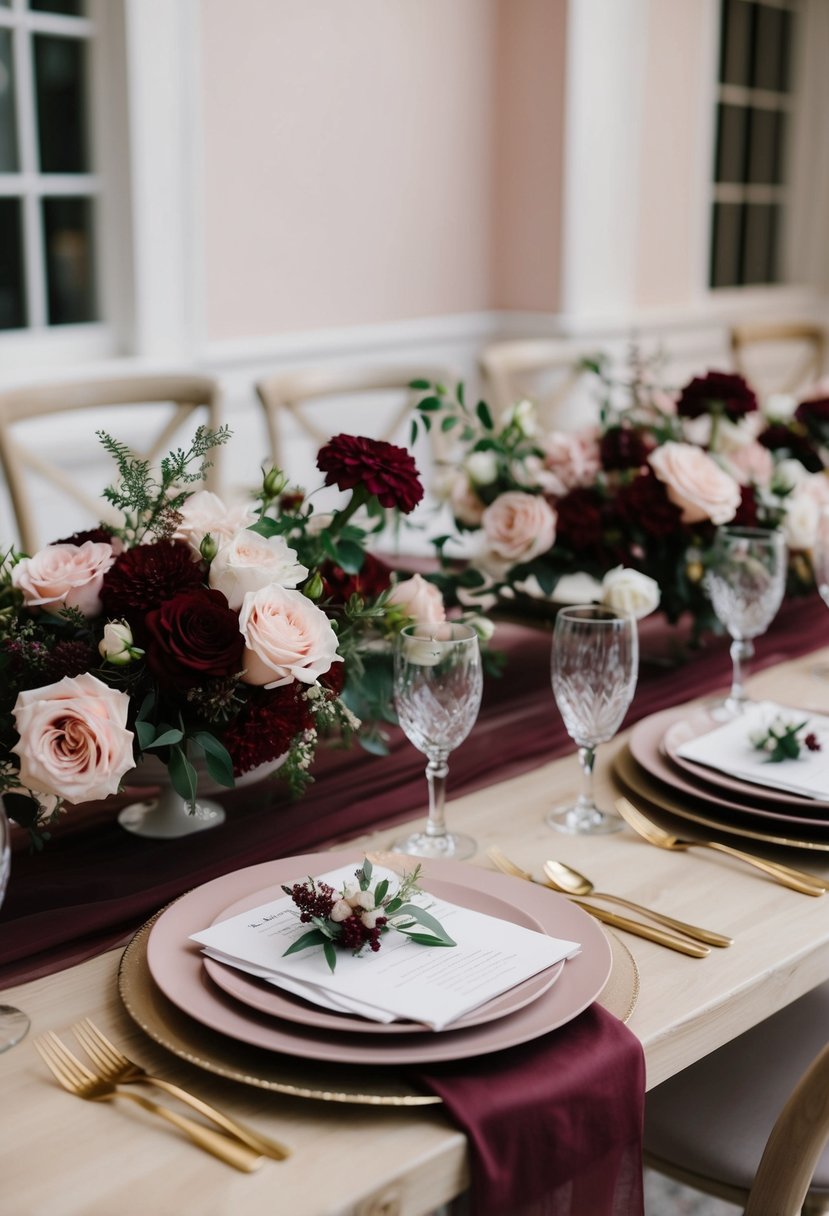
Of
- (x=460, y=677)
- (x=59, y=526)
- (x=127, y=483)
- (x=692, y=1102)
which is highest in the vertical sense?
(x=127, y=483)

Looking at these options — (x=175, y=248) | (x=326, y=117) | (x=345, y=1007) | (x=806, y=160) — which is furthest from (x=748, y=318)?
(x=345, y=1007)

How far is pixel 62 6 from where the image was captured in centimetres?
289

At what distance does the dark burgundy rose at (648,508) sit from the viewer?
5.13ft

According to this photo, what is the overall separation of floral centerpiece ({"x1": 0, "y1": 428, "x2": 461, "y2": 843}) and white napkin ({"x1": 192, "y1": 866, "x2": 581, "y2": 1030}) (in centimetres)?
15

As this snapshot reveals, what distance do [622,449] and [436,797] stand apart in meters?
0.65

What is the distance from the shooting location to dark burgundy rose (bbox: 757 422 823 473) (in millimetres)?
1896

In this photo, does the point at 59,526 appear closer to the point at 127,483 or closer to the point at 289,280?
the point at 289,280

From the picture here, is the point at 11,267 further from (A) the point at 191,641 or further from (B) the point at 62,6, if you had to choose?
(A) the point at 191,641

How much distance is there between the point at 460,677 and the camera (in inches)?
42.6

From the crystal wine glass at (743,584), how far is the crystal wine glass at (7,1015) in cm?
80

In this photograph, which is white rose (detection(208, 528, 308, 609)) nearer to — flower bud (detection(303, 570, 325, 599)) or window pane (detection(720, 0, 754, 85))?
flower bud (detection(303, 570, 325, 599))

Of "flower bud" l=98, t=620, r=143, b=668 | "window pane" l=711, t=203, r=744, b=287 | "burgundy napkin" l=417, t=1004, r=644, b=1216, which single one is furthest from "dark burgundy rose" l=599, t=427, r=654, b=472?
"window pane" l=711, t=203, r=744, b=287

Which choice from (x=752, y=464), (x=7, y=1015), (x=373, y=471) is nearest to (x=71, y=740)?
(x=7, y=1015)

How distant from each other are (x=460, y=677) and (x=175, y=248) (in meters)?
2.26
